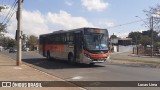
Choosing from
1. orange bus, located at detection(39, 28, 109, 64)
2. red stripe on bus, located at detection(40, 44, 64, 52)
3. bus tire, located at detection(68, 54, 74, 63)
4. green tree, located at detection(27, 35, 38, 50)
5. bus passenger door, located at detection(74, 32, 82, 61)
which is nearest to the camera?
orange bus, located at detection(39, 28, 109, 64)

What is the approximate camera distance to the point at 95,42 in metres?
26.6

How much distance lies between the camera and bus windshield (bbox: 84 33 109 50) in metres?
26.4

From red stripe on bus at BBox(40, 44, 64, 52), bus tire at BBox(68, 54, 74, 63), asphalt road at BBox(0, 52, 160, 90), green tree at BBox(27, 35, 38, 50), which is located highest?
green tree at BBox(27, 35, 38, 50)

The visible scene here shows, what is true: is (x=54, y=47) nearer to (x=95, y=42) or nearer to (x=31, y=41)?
(x=95, y=42)

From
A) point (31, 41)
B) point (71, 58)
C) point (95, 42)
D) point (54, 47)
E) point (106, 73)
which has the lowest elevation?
point (106, 73)

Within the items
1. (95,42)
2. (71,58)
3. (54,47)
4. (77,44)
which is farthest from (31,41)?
(95,42)

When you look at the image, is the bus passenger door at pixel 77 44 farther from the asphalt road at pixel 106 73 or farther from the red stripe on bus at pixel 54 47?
the red stripe on bus at pixel 54 47

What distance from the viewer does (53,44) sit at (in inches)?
1366

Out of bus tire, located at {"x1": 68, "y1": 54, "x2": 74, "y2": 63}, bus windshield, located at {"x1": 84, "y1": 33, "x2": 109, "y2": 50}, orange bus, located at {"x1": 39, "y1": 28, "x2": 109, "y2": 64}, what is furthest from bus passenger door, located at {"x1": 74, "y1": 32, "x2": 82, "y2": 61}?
bus tire, located at {"x1": 68, "y1": 54, "x2": 74, "y2": 63}

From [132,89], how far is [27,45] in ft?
492

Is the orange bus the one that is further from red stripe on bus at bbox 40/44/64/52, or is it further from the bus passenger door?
red stripe on bus at bbox 40/44/64/52

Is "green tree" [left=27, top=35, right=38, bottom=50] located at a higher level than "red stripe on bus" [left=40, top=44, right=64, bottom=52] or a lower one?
higher

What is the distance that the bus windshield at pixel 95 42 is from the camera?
2641 cm

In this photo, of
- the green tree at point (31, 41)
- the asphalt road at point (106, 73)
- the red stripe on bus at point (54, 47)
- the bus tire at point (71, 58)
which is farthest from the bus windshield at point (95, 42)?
the green tree at point (31, 41)
